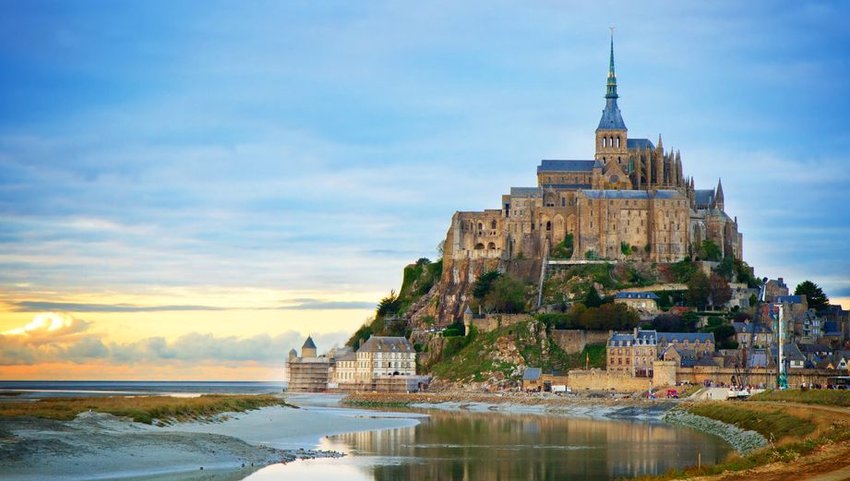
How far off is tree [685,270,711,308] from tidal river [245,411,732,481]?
136 ft

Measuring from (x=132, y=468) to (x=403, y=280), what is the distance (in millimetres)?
104281

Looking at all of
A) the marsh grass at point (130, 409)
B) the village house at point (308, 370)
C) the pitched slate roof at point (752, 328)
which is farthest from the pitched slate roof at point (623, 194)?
the marsh grass at point (130, 409)

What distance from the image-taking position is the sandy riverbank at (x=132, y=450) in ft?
152

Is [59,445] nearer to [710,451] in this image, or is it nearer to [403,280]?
[710,451]

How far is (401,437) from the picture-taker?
7244 cm

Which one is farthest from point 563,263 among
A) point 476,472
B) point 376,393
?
point 476,472

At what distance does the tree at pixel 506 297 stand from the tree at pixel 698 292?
16.1m

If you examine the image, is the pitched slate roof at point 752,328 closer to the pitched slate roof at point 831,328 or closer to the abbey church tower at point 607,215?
the pitched slate roof at point 831,328

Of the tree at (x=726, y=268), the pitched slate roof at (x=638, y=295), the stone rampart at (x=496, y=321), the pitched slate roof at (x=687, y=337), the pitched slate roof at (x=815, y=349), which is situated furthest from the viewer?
the tree at (x=726, y=268)

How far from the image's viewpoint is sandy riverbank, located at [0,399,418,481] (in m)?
46.3

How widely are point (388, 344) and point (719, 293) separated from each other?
31.5 meters

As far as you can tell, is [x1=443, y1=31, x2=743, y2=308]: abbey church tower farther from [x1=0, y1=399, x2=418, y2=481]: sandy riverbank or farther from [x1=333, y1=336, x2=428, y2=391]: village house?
[x1=0, y1=399, x2=418, y2=481]: sandy riverbank

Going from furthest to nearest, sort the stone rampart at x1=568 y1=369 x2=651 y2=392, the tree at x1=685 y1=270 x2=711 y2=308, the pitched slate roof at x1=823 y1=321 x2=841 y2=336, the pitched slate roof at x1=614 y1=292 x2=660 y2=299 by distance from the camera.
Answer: the tree at x1=685 y1=270 x2=711 y2=308 → the pitched slate roof at x1=614 y1=292 x2=660 y2=299 → the pitched slate roof at x1=823 y1=321 x2=841 y2=336 → the stone rampart at x1=568 y1=369 x2=651 y2=392

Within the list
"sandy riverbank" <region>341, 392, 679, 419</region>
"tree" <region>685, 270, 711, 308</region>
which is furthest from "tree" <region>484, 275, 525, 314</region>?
"tree" <region>685, 270, 711, 308</region>
